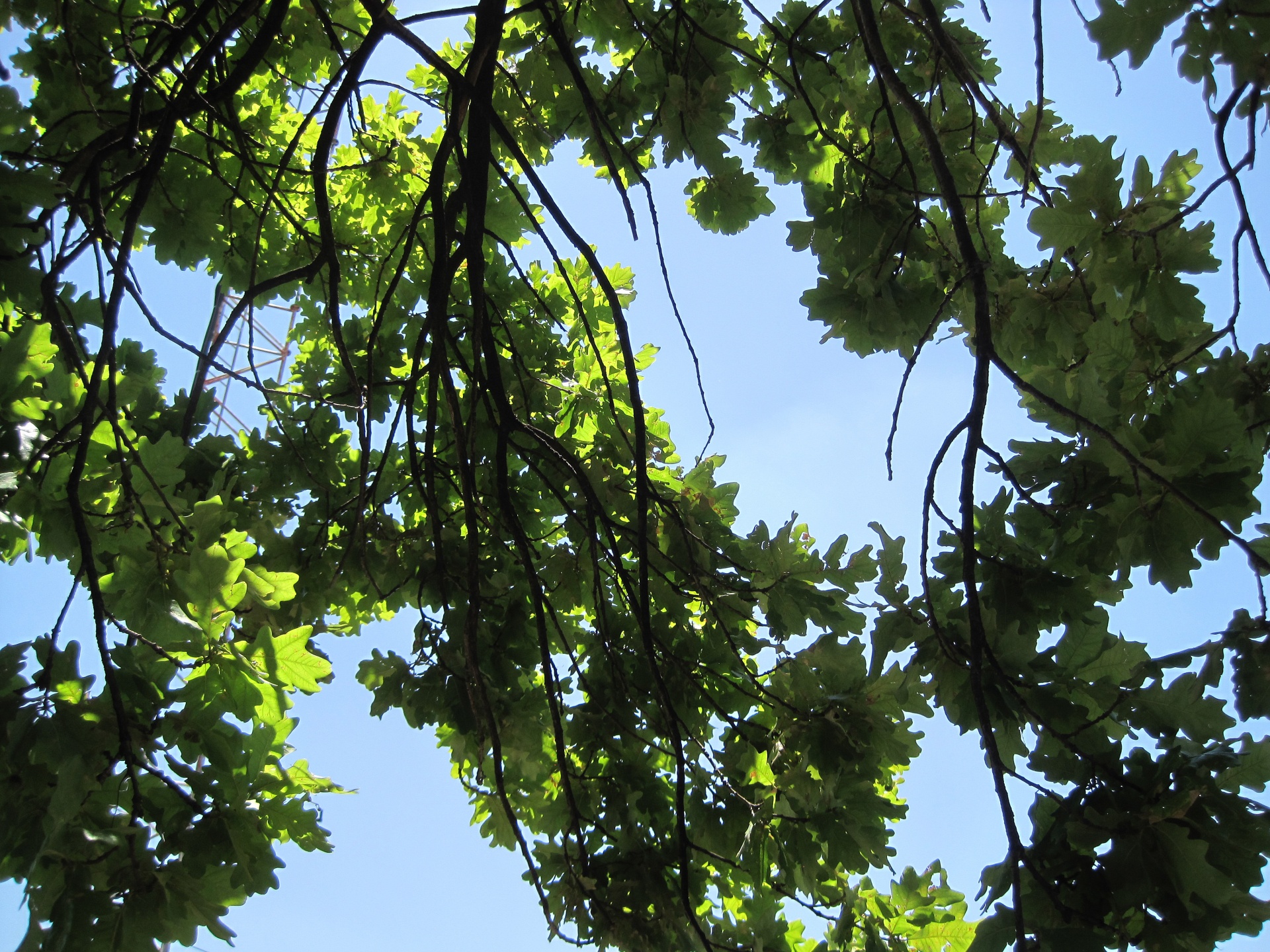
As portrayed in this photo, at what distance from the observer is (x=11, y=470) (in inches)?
59.6

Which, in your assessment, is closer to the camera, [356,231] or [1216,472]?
[1216,472]

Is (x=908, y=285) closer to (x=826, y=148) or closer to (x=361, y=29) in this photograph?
→ (x=826, y=148)

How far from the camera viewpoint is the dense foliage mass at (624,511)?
1.54m

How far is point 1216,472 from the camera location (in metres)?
1.64

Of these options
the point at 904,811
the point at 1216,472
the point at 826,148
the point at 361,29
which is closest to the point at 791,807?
the point at 904,811

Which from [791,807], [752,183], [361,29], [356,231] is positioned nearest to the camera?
[791,807]

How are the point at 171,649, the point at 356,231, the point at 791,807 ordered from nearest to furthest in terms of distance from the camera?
the point at 171,649, the point at 791,807, the point at 356,231

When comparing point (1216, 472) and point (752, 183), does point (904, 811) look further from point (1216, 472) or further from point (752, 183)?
point (752, 183)

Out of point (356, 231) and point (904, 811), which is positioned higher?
point (356, 231)

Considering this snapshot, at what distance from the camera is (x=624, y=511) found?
263 cm

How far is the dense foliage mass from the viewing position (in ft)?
5.06

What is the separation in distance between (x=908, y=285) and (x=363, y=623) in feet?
9.22

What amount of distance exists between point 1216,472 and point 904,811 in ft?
4.15

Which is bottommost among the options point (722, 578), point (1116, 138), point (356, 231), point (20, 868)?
point (20, 868)
